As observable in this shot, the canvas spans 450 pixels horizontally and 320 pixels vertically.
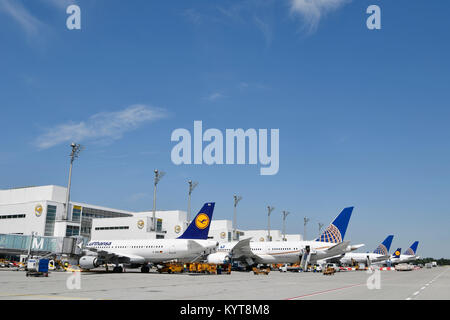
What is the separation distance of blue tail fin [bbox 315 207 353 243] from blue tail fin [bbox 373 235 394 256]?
4019 cm

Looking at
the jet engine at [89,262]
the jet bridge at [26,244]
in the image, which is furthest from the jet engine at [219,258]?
the jet bridge at [26,244]

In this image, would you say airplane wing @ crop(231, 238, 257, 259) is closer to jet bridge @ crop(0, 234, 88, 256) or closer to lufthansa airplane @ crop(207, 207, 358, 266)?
lufthansa airplane @ crop(207, 207, 358, 266)

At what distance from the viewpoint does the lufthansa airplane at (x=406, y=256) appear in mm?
121469

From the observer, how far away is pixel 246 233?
163m

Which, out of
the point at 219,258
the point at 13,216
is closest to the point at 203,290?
the point at 219,258

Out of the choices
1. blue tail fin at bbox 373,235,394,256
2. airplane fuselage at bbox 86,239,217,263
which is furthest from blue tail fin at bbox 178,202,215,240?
blue tail fin at bbox 373,235,394,256

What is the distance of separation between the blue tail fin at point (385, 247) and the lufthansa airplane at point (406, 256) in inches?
945

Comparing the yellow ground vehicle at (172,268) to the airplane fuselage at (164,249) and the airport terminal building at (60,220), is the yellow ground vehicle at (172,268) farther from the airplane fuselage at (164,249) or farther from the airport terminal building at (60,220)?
the airport terminal building at (60,220)

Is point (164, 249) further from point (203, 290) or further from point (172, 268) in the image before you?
point (203, 290)

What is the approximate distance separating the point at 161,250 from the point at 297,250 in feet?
76.4

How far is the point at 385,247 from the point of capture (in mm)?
97312

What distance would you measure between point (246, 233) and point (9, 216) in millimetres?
95194
